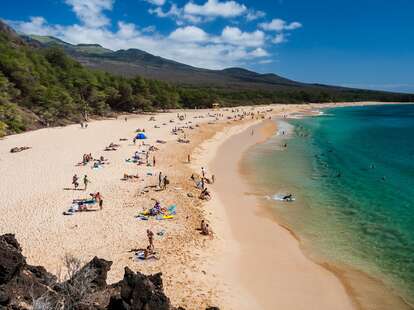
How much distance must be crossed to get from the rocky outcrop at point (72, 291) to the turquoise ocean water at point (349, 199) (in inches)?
428

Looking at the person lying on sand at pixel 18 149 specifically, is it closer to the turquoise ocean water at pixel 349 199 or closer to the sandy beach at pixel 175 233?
the sandy beach at pixel 175 233

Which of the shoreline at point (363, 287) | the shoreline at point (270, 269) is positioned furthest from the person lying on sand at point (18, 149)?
the shoreline at point (363, 287)

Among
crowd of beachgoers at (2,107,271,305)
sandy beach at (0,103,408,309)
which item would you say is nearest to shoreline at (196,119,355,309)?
sandy beach at (0,103,408,309)

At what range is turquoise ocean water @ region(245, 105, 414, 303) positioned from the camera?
57.7 ft

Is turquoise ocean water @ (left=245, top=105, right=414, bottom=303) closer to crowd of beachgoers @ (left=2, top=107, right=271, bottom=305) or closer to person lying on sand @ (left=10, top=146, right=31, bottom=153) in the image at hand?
crowd of beachgoers @ (left=2, top=107, right=271, bottom=305)

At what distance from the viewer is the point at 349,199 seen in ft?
85.9

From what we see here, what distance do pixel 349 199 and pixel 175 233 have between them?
14.0 metres

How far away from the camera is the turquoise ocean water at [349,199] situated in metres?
17.6

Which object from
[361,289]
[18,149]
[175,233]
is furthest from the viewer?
[18,149]

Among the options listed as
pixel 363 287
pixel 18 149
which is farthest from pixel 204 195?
pixel 18 149

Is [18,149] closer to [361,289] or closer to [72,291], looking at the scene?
[72,291]

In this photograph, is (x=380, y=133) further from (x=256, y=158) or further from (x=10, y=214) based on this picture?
(x=10, y=214)

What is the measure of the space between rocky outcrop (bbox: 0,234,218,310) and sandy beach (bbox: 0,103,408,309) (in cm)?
376

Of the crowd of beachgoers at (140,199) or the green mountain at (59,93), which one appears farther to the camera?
the green mountain at (59,93)
